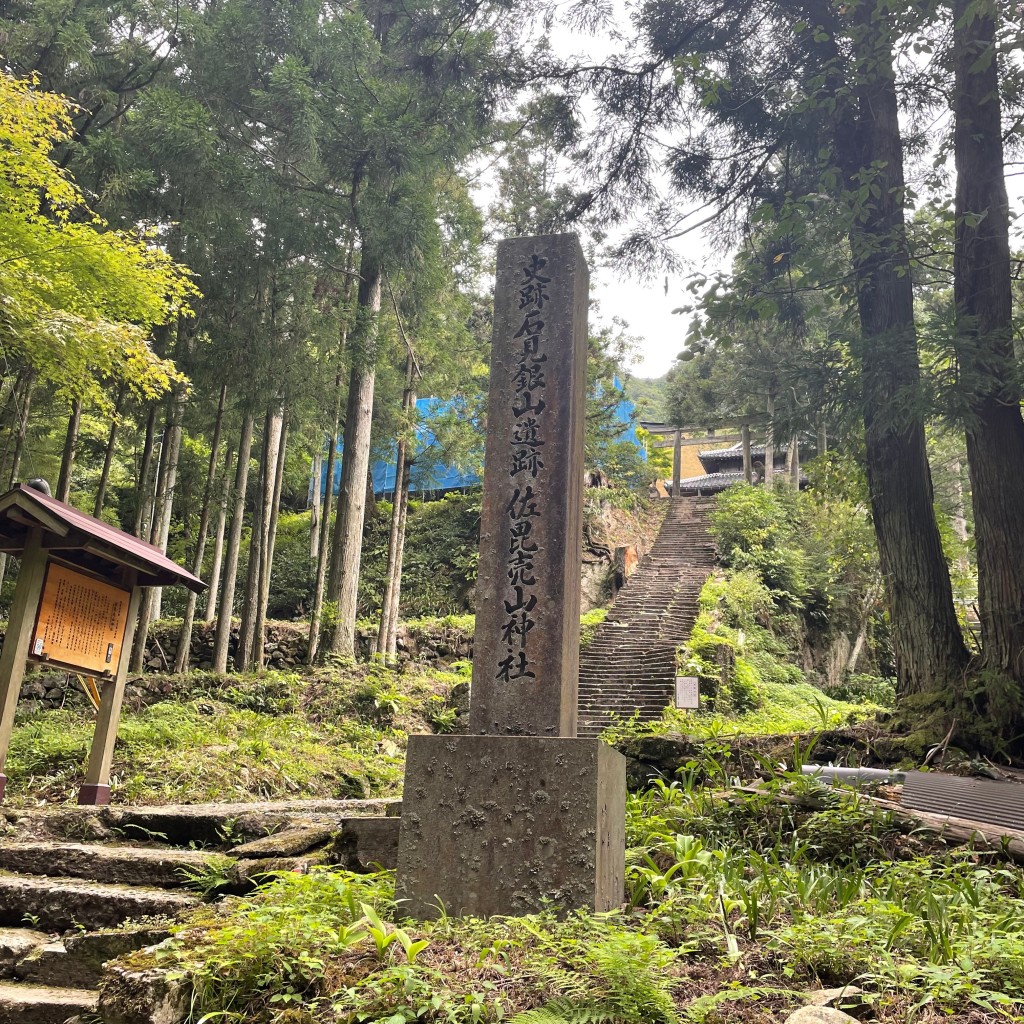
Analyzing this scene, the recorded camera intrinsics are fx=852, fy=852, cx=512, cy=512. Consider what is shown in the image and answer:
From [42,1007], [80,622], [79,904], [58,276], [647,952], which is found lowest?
[42,1007]

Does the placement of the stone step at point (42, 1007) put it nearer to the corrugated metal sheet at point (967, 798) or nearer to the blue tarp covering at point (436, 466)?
the corrugated metal sheet at point (967, 798)

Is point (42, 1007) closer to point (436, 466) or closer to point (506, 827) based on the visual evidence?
point (506, 827)

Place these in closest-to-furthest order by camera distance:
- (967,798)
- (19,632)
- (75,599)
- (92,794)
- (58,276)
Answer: (967,798), (19,632), (92,794), (75,599), (58,276)

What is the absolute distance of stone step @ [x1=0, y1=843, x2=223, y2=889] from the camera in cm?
444

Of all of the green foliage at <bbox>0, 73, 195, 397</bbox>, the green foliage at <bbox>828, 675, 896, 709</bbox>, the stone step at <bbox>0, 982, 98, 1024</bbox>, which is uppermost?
the green foliage at <bbox>0, 73, 195, 397</bbox>

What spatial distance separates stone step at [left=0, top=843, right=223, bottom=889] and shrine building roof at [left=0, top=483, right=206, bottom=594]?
2.42m

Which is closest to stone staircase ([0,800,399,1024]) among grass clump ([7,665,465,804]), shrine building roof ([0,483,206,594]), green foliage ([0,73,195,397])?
grass clump ([7,665,465,804])

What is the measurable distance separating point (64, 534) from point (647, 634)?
1273cm

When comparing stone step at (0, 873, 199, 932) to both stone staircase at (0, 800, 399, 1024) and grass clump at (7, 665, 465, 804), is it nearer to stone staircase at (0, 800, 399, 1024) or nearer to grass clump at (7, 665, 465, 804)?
stone staircase at (0, 800, 399, 1024)

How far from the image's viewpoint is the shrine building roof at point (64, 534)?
6320mm

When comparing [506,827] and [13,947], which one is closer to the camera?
[506,827]

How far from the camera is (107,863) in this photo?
4566mm

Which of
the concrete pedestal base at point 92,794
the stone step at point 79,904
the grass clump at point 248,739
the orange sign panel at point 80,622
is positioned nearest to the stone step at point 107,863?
the stone step at point 79,904

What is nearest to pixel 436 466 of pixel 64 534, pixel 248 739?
pixel 248 739
